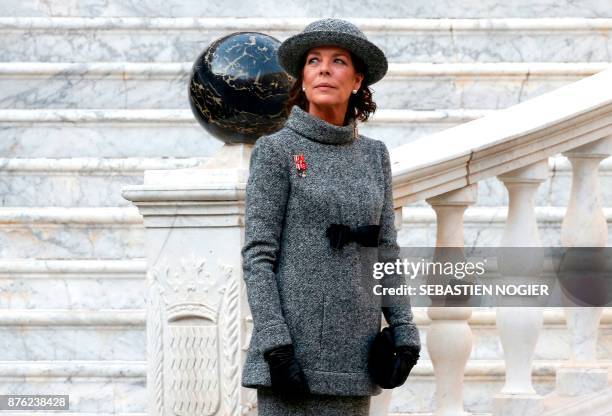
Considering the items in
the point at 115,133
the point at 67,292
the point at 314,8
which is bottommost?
the point at 67,292

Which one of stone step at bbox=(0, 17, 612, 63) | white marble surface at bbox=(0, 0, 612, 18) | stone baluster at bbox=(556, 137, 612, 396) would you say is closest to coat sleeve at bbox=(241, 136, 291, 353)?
stone baluster at bbox=(556, 137, 612, 396)

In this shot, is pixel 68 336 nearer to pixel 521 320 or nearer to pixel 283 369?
pixel 521 320

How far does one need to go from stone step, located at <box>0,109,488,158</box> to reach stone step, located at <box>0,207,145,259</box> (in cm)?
41

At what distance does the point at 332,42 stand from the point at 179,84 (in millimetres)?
3541

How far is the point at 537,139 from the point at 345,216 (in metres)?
0.83

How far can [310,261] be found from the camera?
141 inches

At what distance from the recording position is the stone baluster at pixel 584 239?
14.0ft

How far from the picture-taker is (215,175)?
4141 mm

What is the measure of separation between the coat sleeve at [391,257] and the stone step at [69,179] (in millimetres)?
3127

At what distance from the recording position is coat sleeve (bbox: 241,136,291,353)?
3484 millimetres

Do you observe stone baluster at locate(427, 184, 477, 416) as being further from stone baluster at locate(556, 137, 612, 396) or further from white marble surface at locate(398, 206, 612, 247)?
white marble surface at locate(398, 206, 612, 247)

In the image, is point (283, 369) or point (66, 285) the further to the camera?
point (66, 285)

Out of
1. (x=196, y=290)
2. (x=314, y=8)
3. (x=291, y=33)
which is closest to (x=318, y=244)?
(x=196, y=290)

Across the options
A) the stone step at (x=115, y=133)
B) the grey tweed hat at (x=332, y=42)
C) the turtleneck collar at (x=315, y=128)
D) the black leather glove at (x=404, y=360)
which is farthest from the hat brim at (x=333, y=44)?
the stone step at (x=115, y=133)
